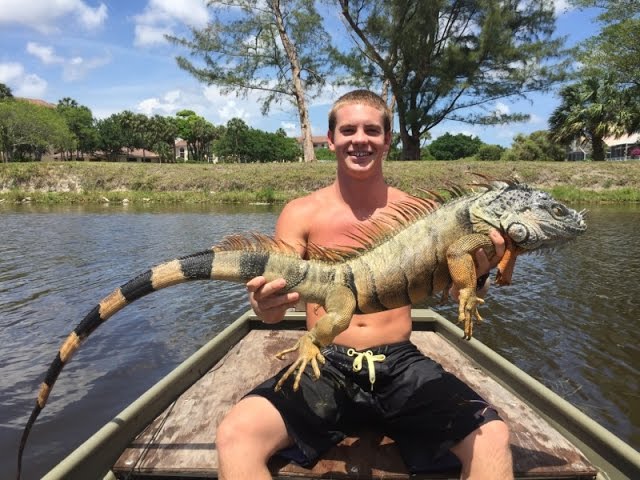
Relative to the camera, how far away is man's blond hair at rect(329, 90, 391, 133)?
3.78 meters

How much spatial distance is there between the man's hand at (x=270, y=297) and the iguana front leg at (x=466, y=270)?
103cm

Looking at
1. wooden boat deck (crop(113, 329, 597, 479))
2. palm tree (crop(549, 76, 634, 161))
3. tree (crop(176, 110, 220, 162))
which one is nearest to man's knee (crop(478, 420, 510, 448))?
wooden boat deck (crop(113, 329, 597, 479))

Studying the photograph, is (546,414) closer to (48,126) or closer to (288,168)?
(288,168)

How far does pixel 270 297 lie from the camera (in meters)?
3.34

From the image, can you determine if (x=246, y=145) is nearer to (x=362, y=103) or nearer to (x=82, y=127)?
(x=82, y=127)

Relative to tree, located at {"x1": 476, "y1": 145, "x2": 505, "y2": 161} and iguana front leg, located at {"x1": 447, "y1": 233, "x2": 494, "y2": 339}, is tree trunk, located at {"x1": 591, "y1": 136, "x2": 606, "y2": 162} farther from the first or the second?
iguana front leg, located at {"x1": 447, "y1": 233, "x2": 494, "y2": 339}

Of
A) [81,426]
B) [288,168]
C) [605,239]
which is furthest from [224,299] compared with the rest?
Result: [288,168]

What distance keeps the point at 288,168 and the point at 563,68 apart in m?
18.5

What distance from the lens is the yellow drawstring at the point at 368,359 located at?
11.1ft

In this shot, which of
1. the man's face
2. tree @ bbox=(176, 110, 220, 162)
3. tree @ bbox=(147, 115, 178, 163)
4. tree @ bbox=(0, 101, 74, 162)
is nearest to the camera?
the man's face

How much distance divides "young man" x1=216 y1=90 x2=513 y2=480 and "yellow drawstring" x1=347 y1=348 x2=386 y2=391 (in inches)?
0.8

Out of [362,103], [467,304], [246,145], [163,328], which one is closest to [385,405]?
[467,304]

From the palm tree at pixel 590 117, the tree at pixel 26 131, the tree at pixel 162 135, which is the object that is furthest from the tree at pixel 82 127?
the palm tree at pixel 590 117

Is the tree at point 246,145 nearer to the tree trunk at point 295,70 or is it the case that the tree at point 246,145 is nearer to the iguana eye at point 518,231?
the tree trunk at point 295,70
